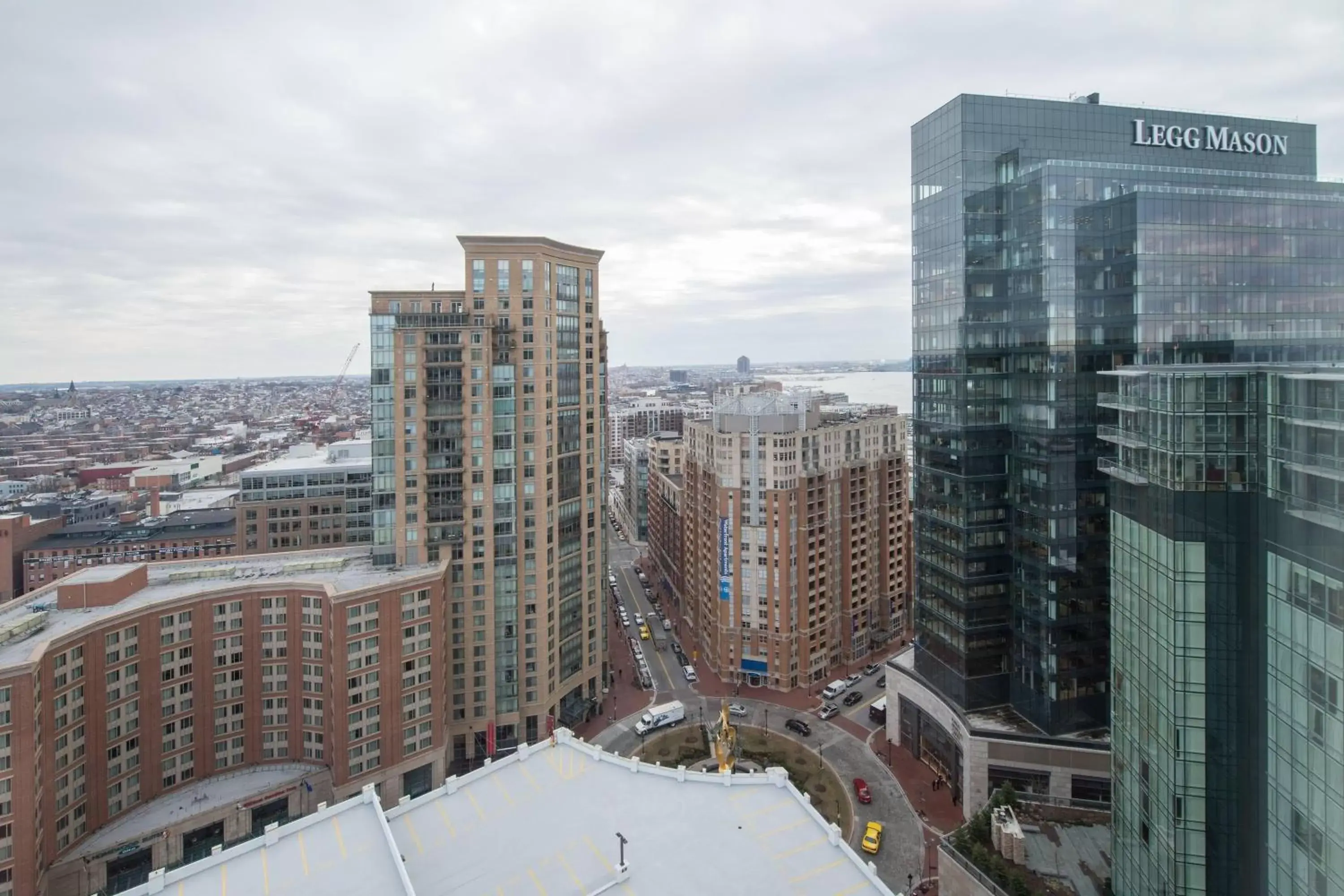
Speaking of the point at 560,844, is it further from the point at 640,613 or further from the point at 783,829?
the point at 640,613

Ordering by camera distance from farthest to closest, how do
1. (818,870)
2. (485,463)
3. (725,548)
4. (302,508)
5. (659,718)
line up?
1. (302,508)
2. (725,548)
3. (659,718)
4. (485,463)
5. (818,870)

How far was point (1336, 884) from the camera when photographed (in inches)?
886

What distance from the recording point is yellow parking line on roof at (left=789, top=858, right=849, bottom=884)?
28.9 meters

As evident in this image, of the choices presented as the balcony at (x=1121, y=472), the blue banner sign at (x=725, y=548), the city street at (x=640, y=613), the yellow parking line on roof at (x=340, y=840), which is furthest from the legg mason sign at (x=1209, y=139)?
the yellow parking line on roof at (x=340, y=840)

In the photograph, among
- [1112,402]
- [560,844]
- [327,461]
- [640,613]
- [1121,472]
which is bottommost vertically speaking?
[640,613]

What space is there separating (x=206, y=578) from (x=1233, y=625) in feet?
220

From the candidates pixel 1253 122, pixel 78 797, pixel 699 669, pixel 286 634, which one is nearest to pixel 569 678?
pixel 699 669

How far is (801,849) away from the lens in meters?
30.7

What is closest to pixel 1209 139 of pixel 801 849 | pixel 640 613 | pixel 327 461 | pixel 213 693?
pixel 801 849

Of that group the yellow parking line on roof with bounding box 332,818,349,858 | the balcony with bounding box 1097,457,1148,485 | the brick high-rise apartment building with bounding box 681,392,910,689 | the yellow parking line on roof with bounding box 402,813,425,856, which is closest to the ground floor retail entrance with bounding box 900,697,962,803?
the brick high-rise apartment building with bounding box 681,392,910,689

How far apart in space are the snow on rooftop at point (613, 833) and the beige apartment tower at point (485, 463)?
26036 millimetres

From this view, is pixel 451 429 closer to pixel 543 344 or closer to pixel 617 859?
pixel 543 344

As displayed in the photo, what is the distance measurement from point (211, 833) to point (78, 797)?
27.9ft

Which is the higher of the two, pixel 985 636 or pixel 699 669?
pixel 985 636
